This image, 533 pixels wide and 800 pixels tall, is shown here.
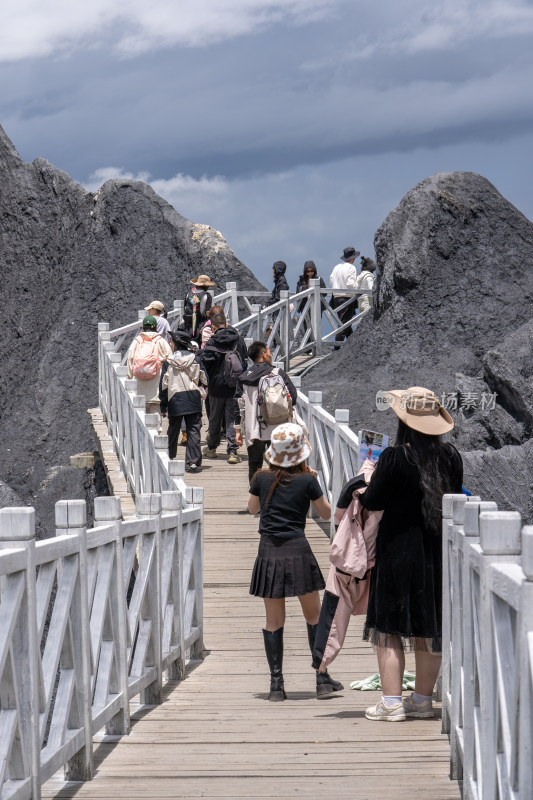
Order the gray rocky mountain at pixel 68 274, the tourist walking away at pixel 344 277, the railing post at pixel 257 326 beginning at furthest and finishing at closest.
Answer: the gray rocky mountain at pixel 68 274
the tourist walking away at pixel 344 277
the railing post at pixel 257 326

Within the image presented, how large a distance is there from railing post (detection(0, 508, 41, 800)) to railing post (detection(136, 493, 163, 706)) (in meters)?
2.22

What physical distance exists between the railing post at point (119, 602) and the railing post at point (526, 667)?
2.57 m

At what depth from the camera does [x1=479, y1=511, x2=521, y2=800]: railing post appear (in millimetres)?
3184

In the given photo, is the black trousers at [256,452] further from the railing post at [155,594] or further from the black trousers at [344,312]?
the black trousers at [344,312]

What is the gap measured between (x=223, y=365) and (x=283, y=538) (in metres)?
7.26

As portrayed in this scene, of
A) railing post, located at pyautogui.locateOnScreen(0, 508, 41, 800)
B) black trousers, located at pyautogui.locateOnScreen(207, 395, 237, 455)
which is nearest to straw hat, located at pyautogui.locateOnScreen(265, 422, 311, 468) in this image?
railing post, located at pyautogui.locateOnScreen(0, 508, 41, 800)

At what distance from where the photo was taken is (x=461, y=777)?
443 cm

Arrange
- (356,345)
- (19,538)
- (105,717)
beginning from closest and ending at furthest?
1. (19,538)
2. (105,717)
3. (356,345)

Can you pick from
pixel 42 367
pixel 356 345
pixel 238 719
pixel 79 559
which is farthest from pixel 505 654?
pixel 42 367

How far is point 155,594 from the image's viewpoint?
19.7ft

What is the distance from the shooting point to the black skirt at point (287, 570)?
6.11 metres

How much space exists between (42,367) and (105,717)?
2472 cm

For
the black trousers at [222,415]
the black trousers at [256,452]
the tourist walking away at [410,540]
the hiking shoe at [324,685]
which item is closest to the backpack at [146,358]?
the black trousers at [222,415]

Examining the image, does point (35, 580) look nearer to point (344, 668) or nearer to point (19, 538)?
point (19, 538)
